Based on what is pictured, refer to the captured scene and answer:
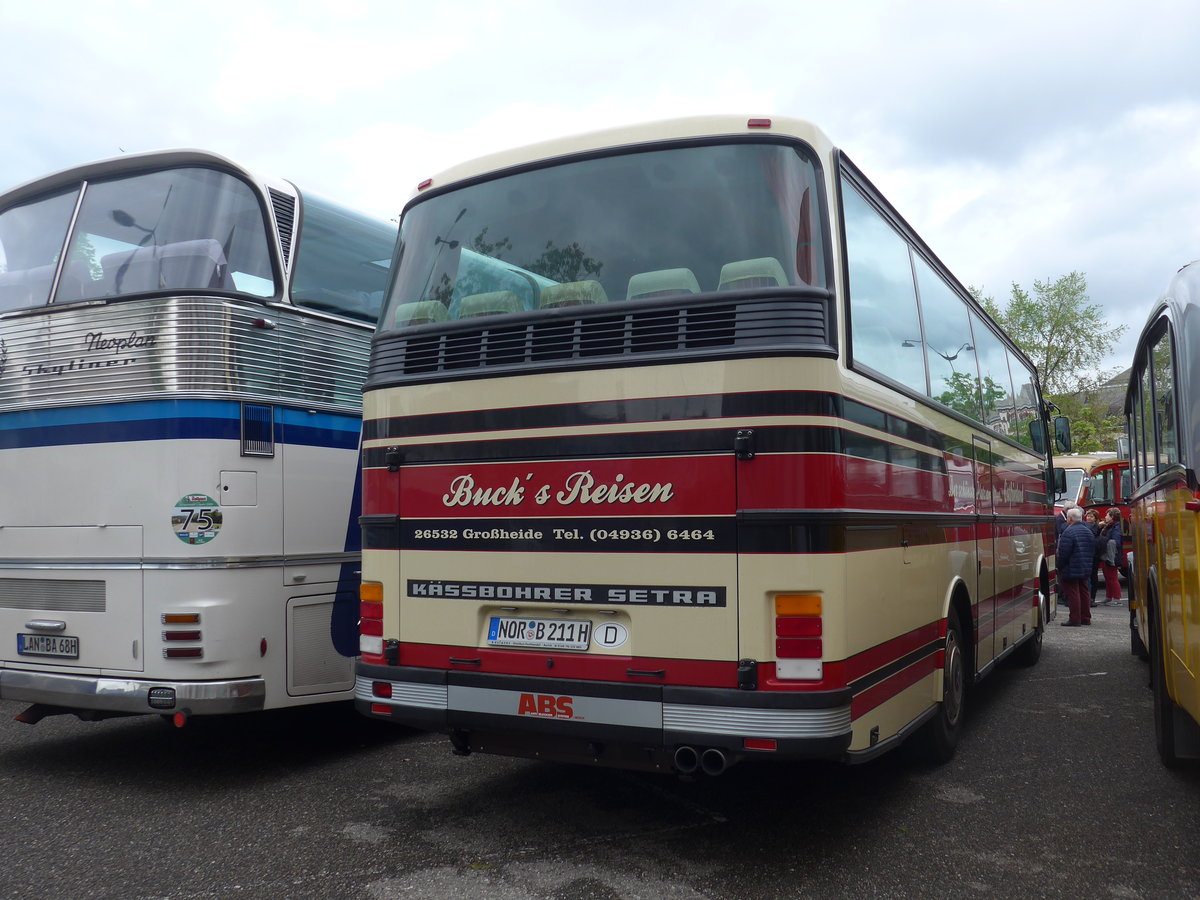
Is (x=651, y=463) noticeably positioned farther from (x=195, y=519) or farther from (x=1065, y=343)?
(x=1065, y=343)

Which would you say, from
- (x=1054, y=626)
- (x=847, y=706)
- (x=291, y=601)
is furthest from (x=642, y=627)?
(x=1054, y=626)

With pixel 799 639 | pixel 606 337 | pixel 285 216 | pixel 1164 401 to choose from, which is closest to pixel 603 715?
pixel 799 639

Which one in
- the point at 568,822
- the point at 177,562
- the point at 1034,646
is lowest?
the point at 568,822

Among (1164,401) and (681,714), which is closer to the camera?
(681,714)

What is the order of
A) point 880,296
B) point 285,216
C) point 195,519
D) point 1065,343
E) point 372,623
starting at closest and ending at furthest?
1. point 372,623
2. point 880,296
3. point 195,519
4. point 285,216
5. point 1065,343

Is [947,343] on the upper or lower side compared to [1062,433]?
upper

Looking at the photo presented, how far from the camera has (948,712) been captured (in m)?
6.39

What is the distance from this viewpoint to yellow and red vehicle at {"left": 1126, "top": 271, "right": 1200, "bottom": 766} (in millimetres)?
4594

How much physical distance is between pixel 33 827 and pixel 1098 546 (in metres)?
17.1

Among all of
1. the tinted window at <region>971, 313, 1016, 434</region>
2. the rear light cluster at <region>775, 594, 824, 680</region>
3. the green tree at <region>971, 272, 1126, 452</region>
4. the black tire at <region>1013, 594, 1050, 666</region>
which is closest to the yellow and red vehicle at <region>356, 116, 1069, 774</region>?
the rear light cluster at <region>775, 594, 824, 680</region>

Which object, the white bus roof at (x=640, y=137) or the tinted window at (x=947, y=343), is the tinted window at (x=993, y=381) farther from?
the white bus roof at (x=640, y=137)

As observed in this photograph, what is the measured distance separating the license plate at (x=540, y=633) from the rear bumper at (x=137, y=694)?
1.88 m

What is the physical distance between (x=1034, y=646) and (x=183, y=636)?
8.31 metres

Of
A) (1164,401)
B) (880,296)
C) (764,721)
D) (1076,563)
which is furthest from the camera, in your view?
(1076,563)
